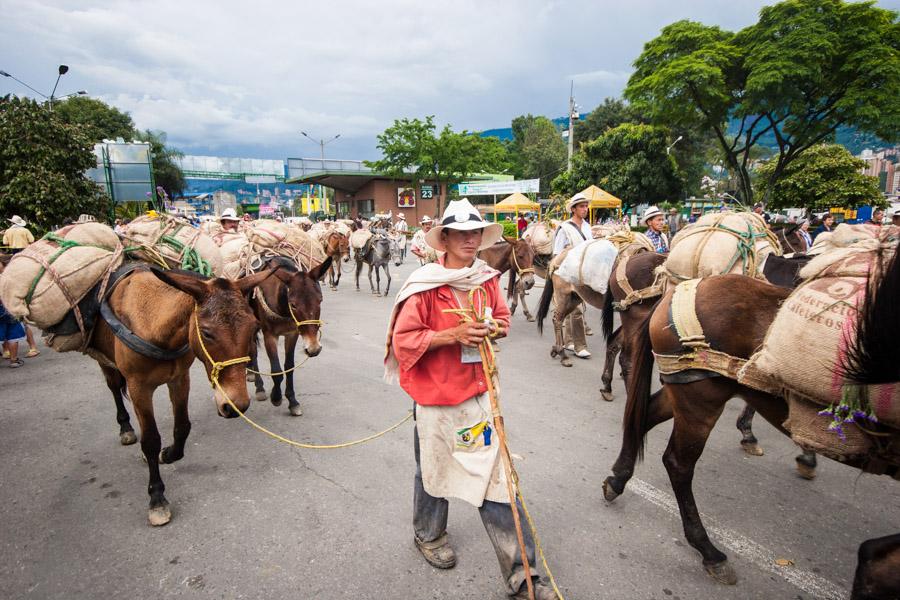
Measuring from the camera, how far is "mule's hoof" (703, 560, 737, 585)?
2471 millimetres

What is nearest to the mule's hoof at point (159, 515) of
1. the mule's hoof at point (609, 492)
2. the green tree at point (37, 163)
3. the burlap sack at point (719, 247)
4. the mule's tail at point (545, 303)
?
the mule's hoof at point (609, 492)

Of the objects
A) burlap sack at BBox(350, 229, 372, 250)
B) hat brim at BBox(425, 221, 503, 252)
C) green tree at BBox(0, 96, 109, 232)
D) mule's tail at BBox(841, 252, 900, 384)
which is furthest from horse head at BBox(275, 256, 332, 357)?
green tree at BBox(0, 96, 109, 232)

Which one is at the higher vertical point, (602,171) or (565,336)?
(602,171)

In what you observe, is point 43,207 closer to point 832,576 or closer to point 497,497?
point 497,497

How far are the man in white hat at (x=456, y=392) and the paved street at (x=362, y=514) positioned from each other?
53 cm

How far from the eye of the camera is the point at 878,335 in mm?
1662

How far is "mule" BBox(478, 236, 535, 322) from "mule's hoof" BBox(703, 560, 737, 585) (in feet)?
18.8

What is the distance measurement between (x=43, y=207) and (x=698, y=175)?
45.9 metres

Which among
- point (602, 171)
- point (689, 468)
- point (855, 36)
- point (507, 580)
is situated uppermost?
point (855, 36)

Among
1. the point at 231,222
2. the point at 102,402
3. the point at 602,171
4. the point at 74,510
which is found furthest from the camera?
the point at 602,171

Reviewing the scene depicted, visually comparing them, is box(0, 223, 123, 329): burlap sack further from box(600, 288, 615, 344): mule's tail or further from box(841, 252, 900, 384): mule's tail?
box(600, 288, 615, 344): mule's tail

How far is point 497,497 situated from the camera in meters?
2.19

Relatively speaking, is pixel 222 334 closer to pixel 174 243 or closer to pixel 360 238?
pixel 174 243

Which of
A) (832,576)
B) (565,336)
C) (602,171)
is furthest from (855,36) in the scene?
(832,576)
